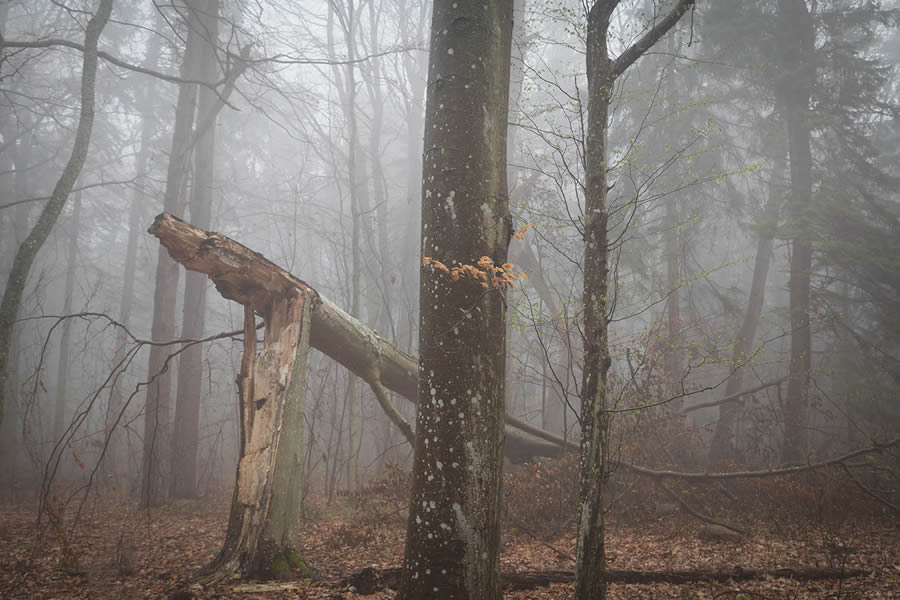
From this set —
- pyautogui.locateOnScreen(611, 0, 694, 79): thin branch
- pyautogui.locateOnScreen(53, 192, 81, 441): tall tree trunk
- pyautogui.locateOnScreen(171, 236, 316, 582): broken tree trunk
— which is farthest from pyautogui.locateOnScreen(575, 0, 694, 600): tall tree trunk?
pyautogui.locateOnScreen(53, 192, 81, 441): tall tree trunk

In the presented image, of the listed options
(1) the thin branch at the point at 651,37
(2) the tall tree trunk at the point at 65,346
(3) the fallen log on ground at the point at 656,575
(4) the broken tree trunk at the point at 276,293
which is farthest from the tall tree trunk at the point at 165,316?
(1) the thin branch at the point at 651,37

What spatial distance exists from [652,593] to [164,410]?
9.89 meters

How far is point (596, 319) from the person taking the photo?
3504 mm

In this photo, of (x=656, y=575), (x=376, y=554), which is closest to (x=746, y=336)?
(x=656, y=575)

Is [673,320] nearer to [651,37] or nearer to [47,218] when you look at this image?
[651,37]

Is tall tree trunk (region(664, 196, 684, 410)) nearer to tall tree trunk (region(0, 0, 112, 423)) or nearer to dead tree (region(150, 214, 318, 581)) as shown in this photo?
dead tree (region(150, 214, 318, 581))

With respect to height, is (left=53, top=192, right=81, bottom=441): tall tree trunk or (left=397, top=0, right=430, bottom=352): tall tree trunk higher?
(left=397, top=0, right=430, bottom=352): tall tree trunk

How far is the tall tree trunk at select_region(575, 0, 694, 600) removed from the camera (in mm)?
3229

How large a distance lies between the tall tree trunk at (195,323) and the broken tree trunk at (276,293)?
581 centimetres

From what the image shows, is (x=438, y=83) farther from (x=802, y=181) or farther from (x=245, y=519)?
(x=802, y=181)

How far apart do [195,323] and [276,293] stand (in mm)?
6790

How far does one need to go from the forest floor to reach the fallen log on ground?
0.07 m

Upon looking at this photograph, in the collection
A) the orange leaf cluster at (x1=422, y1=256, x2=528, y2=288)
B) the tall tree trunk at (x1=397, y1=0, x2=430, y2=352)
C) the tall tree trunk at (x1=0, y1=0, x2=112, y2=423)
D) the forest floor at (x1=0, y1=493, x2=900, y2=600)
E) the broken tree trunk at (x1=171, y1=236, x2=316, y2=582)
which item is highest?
the tall tree trunk at (x1=397, y1=0, x2=430, y2=352)

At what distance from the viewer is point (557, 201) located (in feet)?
44.2
